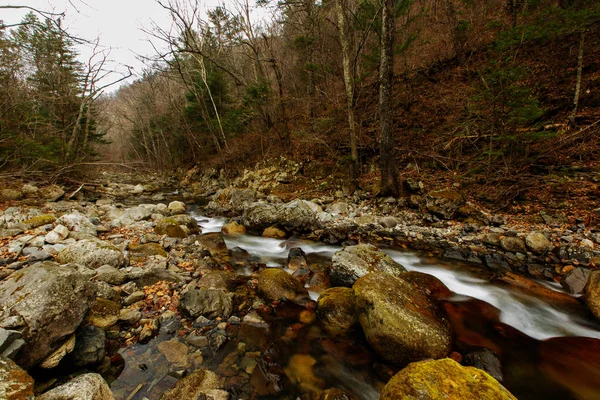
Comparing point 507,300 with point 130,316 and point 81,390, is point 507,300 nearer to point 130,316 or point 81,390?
point 81,390

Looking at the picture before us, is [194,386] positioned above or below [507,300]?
above

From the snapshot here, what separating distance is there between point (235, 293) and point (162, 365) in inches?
64.8

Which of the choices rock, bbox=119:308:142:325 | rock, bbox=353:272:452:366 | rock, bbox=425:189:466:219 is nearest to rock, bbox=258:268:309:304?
rock, bbox=353:272:452:366

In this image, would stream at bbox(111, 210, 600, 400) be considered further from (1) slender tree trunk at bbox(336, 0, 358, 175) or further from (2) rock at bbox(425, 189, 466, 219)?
(1) slender tree trunk at bbox(336, 0, 358, 175)

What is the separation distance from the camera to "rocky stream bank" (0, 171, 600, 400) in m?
2.35

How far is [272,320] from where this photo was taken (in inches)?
154

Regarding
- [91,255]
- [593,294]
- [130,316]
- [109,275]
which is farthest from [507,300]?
[91,255]

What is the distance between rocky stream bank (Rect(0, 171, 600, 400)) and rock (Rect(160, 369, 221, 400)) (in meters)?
0.01

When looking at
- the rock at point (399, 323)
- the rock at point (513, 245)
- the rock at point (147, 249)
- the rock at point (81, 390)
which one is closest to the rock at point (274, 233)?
the rock at point (147, 249)

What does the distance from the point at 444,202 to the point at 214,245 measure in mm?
6564

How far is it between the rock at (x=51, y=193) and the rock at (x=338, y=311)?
→ 11898mm

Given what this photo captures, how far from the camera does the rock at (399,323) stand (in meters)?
2.92

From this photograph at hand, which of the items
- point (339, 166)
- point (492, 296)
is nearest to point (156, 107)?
point (339, 166)

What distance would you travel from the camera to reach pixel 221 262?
19.3ft
